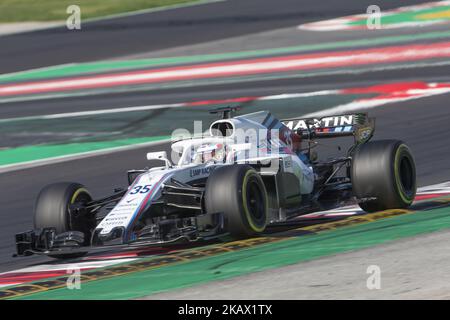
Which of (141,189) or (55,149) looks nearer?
(141,189)

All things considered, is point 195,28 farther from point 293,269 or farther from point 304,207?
point 293,269

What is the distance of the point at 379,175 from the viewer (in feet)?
39.2

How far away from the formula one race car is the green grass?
65.0 feet

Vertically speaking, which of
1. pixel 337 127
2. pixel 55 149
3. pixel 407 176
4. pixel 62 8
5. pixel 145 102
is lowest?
pixel 407 176

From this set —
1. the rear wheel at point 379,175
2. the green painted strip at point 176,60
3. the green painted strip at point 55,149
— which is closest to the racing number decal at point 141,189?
the rear wheel at point 379,175

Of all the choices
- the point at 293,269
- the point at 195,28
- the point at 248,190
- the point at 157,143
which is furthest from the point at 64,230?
the point at 195,28

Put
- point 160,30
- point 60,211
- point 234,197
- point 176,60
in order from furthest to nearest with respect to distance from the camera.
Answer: point 160,30, point 176,60, point 60,211, point 234,197

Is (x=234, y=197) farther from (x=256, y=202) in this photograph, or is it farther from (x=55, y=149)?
(x=55, y=149)

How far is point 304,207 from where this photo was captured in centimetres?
1228

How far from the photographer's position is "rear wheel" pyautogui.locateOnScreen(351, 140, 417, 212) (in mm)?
11945

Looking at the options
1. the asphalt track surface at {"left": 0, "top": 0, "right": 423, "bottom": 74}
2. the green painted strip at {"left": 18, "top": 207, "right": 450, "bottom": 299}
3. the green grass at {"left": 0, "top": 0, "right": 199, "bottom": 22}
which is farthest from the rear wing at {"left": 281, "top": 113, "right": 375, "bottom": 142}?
the green grass at {"left": 0, "top": 0, "right": 199, "bottom": 22}

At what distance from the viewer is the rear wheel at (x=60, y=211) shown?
37.8 feet

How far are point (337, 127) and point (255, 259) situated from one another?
3.73 m

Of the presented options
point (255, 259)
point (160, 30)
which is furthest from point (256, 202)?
point (160, 30)
